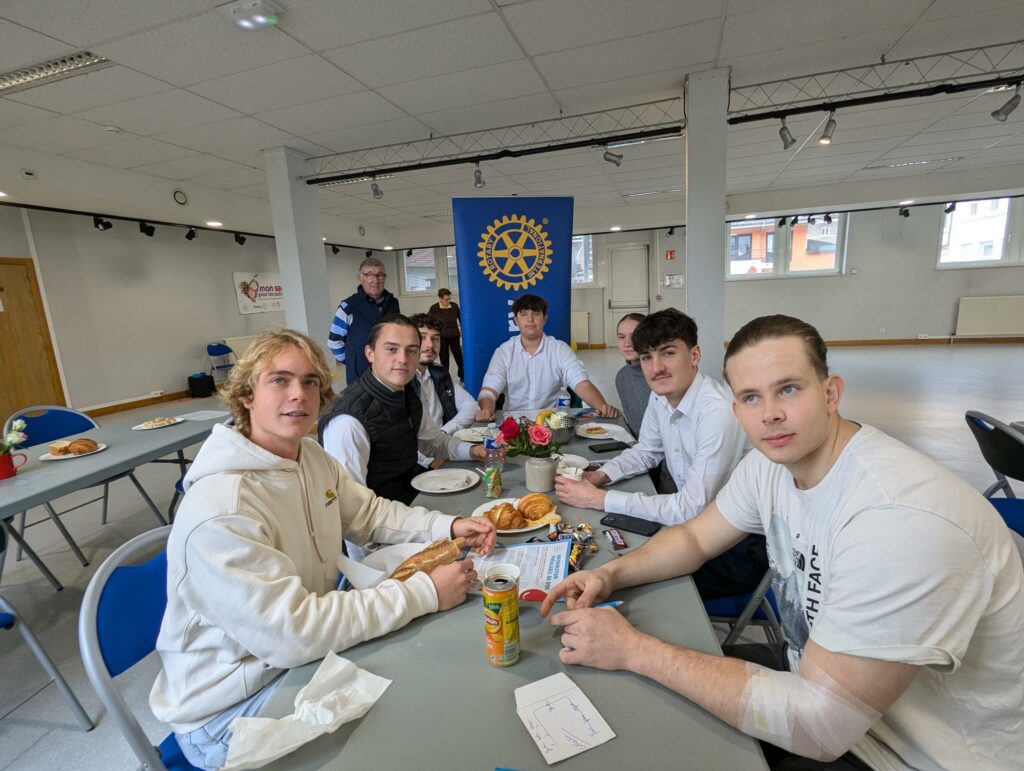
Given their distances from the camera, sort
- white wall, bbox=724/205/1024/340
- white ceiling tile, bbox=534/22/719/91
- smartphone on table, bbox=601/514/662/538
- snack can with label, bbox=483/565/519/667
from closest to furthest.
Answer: snack can with label, bbox=483/565/519/667 → smartphone on table, bbox=601/514/662/538 → white ceiling tile, bbox=534/22/719/91 → white wall, bbox=724/205/1024/340

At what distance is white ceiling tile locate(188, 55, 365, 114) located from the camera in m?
3.33

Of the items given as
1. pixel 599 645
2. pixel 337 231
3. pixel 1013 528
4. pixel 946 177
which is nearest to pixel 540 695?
pixel 599 645

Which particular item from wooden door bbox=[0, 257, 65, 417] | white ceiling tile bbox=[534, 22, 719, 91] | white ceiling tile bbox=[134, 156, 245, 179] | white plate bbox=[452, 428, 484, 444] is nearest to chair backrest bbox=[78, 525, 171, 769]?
white plate bbox=[452, 428, 484, 444]

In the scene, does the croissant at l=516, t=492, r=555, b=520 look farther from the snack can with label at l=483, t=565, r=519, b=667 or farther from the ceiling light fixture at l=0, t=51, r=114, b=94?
the ceiling light fixture at l=0, t=51, r=114, b=94

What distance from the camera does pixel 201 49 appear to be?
3014mm

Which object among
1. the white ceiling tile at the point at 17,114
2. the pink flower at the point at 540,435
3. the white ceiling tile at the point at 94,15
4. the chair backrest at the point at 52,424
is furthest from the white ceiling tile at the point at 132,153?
the pink flower at the point at 540,435

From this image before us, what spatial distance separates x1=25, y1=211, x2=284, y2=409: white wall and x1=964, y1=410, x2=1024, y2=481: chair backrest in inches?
252

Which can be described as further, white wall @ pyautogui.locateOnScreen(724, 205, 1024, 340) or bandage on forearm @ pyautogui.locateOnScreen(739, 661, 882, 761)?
white wall @ pyautogui.locateOnScreen(724, 205, 1024, 340)

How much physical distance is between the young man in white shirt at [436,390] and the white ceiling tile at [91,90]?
8.91 feet

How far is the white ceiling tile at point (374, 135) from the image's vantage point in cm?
454

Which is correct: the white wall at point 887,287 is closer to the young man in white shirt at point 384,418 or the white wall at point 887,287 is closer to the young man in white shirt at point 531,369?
the young man in white shirt at point 531,369

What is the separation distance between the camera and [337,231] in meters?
8.95

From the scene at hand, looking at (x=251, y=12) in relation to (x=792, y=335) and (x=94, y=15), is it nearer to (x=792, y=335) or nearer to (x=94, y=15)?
(x=94, y=15)

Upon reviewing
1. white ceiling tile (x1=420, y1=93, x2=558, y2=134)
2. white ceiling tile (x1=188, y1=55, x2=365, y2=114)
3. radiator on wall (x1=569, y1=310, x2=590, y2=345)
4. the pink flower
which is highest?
white ceiling tile (x1=420, y1=93, x2=558, y2=134)
